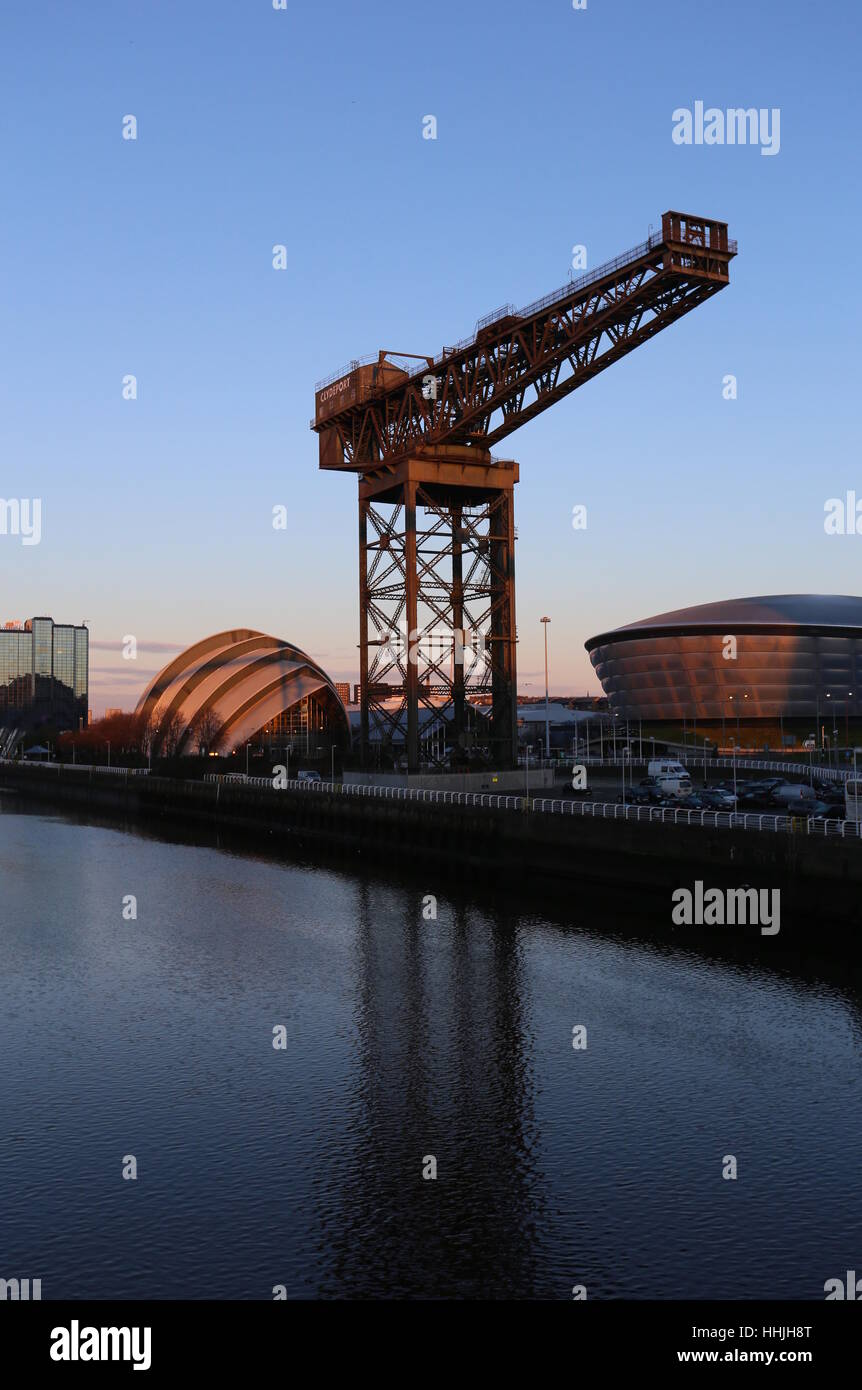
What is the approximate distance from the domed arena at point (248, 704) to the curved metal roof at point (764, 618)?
44.5 metres

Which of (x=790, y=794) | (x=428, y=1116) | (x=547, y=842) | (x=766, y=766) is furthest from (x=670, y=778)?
(x=428, y=1116)

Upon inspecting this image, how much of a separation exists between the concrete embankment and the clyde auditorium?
69892 millimetres

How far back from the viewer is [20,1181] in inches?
681

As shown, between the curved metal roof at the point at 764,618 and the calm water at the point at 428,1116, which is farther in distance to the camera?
the curved metal roof at the point at 764,618

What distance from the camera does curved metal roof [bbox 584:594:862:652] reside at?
133000 millimetres

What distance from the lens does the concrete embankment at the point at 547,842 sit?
3416 centimetres

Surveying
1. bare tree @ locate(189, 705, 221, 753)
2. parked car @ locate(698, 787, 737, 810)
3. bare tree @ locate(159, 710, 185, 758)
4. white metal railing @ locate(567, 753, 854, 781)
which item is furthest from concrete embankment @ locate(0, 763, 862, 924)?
bare tree @ locate(159, 710, 185, 758)

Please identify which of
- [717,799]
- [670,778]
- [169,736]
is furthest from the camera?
[169,736]

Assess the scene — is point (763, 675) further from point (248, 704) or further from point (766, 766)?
point (248, 704)

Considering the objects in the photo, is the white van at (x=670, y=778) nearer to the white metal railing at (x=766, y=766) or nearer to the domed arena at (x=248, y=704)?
the white metal railing at (x=766, y=766)

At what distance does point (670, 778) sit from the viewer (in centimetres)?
6256

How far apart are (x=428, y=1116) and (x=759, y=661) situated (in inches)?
4716

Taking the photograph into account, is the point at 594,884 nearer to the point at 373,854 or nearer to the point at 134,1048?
the point at 373,854

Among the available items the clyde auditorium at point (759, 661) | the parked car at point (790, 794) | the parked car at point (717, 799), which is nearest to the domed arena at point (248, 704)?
the clyde auditorium at point (759, 661)
